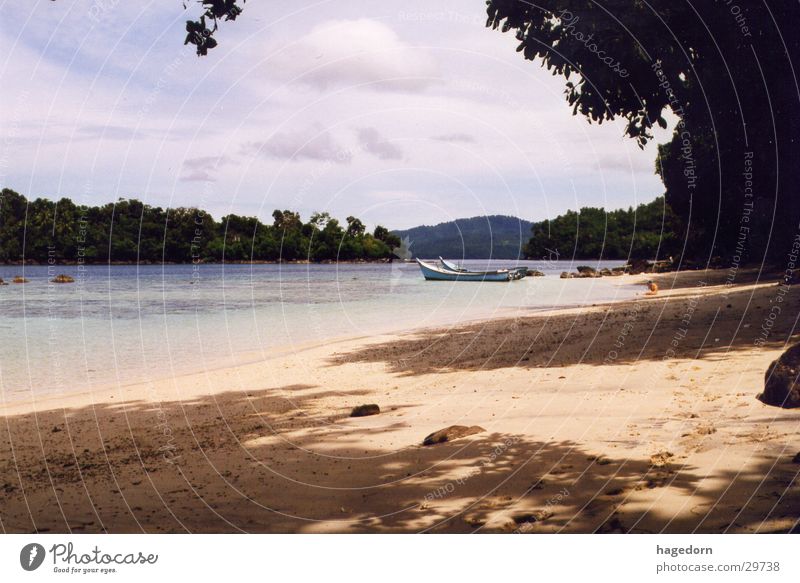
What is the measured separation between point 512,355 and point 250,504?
9.02 meters

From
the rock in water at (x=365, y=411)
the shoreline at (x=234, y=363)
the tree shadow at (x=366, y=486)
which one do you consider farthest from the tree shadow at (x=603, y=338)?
the tree shadow at (x=366, y=486)

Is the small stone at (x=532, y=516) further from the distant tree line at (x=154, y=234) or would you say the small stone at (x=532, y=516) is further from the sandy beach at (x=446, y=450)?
the distant tree line at (x=154, y=234)

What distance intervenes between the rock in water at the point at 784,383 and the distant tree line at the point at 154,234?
8.88 meters

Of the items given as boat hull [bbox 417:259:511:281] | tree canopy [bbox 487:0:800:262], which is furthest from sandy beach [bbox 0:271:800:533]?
boat hull [bbox 417:259:511:281]

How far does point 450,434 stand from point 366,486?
4.83ft

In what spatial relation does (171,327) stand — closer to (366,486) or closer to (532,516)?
(366,486)

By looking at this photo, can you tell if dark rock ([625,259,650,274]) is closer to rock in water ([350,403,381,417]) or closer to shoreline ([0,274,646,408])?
shoreline ([0,274,646,408])

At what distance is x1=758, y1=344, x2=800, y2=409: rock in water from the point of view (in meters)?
7.08


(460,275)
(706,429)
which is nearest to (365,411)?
(706,429)

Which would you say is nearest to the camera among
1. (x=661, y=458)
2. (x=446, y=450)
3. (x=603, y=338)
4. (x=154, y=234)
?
(x=661, y=458)

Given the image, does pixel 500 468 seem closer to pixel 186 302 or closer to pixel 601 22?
pixel 601 22

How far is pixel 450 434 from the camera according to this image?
755 centimetres

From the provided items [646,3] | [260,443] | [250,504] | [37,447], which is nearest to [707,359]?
[646,3]
